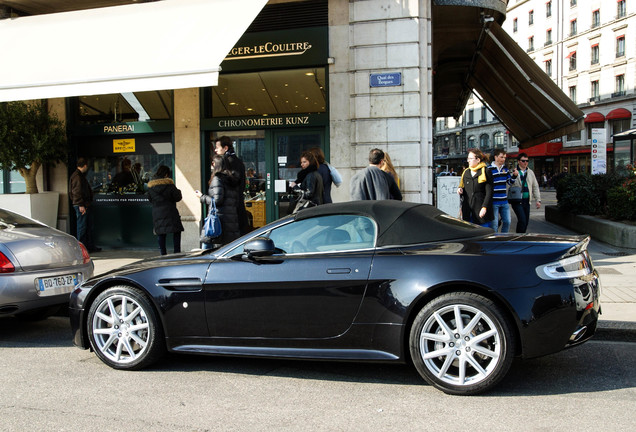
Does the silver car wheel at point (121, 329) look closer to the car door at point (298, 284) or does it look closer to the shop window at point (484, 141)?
the car door at point (298, 284)

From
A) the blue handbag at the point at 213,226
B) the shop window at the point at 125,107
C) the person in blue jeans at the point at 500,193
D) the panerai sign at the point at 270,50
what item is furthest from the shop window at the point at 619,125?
the blue handbag at the point at 213,226

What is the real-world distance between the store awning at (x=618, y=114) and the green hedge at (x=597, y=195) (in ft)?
127

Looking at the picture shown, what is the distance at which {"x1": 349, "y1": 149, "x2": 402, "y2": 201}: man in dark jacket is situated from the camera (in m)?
7.27

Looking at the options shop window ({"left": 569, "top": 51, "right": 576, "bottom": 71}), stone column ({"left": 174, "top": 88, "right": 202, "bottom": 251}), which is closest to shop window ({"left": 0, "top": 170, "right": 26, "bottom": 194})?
stone column ({"left": 174, "top": 88, "right": 202, "bottom": 251})

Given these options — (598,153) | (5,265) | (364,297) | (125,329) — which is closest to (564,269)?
(364,297)

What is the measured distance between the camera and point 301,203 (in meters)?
8.01

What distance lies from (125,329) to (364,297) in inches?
78.8

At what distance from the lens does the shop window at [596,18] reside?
50875mm

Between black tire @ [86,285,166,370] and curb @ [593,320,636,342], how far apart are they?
152 inches

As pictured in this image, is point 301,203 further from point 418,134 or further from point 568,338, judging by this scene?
point 568,338

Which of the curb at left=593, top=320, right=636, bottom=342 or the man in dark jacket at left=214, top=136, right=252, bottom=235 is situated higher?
the man in dark jacket at left=214, top=136, right=252, bottom=235

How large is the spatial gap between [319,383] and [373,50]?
698 cm

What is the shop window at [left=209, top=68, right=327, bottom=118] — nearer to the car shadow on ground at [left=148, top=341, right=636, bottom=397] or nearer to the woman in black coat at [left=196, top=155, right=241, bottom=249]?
the woman in black coat at [left=196, top=155, right=241, bottom=249]

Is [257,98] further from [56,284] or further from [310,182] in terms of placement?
[56,284]
